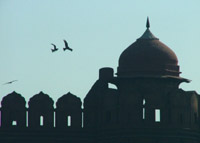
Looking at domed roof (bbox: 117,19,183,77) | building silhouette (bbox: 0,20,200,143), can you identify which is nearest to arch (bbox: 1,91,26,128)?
building silhouette (bbox: 0,20,200,143)

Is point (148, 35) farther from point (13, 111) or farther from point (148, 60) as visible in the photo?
point (13, 111)

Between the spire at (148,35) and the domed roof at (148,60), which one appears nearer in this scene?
the domed roof at (148,60)

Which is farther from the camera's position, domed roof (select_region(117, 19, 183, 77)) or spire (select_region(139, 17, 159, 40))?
spire (select_region(139, 17, 159, 40))

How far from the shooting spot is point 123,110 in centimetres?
8044

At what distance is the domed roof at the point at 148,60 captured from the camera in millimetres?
82188

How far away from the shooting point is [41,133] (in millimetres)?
81250

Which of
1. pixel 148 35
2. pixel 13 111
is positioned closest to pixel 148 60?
pixel 148 35

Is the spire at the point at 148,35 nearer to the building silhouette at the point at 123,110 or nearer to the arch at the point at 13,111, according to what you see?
the building silhouette at the point at 123,110

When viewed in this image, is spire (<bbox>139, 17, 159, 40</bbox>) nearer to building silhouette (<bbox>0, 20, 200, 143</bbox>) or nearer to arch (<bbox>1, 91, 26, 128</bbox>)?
building silhouette (<bbox>0, 20, 200, 143</bbox>)

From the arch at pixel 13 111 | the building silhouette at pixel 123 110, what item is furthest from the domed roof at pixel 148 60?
the arch at pixel 13 111

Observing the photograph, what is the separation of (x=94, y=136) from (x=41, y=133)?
295 centimetres

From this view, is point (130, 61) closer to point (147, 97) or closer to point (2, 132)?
point (147, 97)

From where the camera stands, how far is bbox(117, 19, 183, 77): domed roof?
270 ft

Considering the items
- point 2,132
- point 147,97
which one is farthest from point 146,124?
point 2,132
